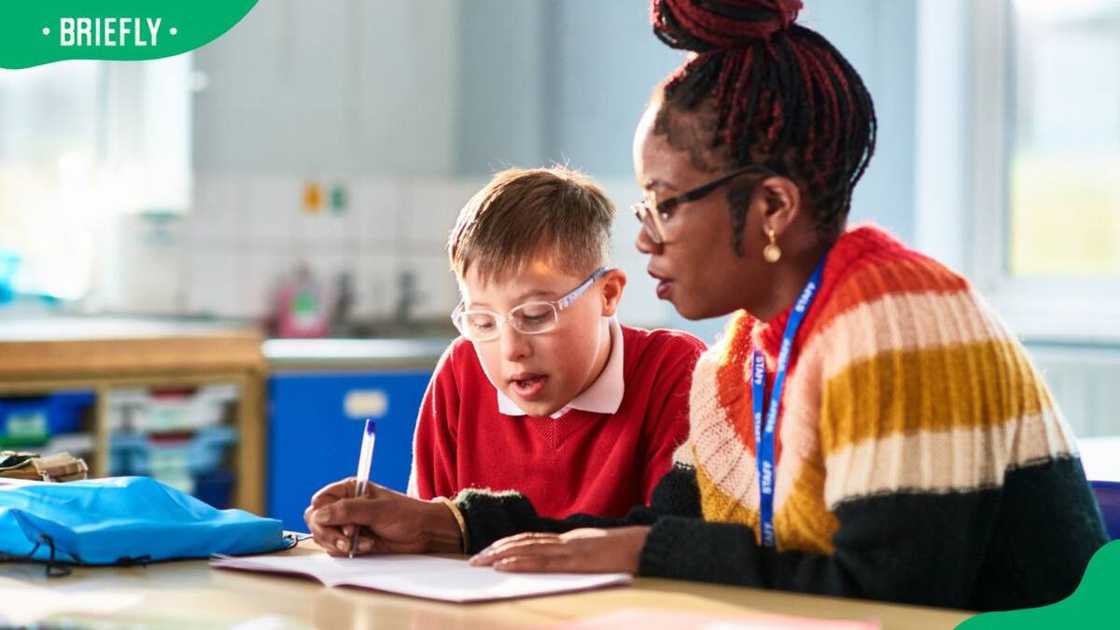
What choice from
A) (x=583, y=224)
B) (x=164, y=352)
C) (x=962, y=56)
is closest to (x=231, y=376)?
(x=164, y=352)

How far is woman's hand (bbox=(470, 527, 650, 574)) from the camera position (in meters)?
1.40

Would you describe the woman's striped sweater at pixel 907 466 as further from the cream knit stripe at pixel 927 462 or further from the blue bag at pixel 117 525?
the blue bag at pixel 117 525

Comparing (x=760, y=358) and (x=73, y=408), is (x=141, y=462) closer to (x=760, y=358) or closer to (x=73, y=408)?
(x=73, y=408)

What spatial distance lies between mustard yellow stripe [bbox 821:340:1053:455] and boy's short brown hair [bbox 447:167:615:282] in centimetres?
65

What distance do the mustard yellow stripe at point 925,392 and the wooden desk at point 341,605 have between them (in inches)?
6.1

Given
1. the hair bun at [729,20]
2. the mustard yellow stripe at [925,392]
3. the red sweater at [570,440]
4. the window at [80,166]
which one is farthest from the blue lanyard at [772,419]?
the window at [80,166]

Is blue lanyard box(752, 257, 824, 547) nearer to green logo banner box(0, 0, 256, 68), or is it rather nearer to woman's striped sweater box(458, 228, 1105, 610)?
woman's striped sweater box(458, 228, 1105, 610)

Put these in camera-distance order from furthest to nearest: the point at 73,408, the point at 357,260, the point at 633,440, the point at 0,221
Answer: the point at 357,260, the point at 0,221, the point at 73,408, the point at 633,440

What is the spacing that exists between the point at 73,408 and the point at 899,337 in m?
3.18

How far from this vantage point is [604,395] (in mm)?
1990

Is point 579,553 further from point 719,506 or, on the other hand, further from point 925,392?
point 925,392

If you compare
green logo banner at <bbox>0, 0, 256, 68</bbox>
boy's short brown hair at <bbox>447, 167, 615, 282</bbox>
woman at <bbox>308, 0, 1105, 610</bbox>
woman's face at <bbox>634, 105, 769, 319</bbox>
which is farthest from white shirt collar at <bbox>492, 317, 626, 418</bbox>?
green logo banner at <bbox>0, 0, 256, 68</bbox>

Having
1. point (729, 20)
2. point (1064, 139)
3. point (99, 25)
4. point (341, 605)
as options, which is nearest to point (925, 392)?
point (729, 20)

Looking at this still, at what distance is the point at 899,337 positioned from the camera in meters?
1.32
